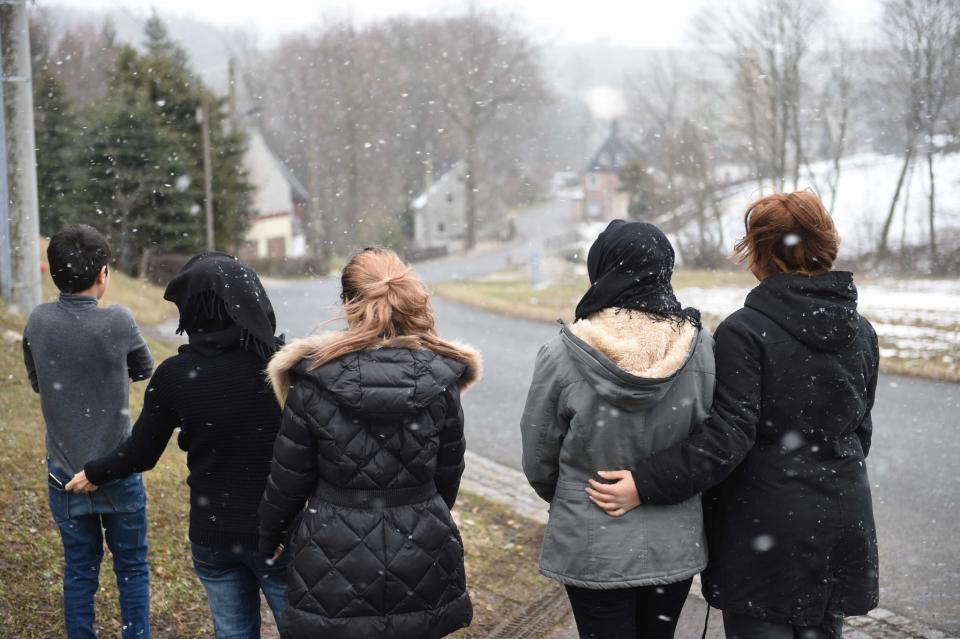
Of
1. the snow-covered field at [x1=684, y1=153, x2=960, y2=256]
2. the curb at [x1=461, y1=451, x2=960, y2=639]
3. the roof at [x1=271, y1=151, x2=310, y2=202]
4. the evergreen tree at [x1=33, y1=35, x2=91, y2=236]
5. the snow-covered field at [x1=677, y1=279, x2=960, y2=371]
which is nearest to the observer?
the curb at [x1=461, y1=451, x2=960, y2=639]

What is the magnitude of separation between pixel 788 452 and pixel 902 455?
6219mm

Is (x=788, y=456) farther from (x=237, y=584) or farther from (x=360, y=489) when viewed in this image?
(x=237, y=584)

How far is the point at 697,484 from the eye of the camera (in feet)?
8.64

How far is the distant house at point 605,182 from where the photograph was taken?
46250 mm

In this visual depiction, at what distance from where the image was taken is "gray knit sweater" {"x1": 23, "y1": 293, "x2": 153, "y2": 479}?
3.29m

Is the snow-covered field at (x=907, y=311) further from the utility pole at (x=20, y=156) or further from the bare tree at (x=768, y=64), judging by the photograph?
the utility pole at (x=20, y=156)

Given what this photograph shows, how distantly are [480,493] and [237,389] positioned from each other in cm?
420

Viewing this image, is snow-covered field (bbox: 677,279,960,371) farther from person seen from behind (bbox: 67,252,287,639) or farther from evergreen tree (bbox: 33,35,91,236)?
evergreen tree (bbox: 33,35,91,236)

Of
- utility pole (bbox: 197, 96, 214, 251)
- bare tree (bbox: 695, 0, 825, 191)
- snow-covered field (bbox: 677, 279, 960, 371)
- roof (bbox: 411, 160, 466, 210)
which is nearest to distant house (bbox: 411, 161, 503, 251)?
roof (bbox: 411, 160, 466, 210)

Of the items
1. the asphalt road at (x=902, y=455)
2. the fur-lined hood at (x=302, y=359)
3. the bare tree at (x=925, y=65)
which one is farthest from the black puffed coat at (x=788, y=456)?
the bare tree at (x=925, y=65)

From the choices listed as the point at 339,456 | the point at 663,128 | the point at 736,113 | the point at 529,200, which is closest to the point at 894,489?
the point at 339,456

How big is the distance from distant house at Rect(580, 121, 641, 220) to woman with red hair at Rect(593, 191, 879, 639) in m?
41.9

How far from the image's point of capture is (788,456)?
2.65 m

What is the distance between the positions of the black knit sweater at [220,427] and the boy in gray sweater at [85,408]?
520 mm
